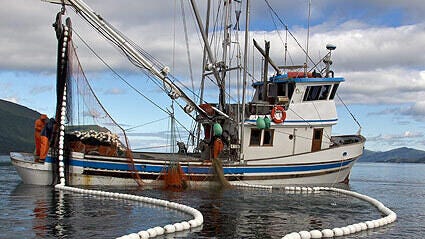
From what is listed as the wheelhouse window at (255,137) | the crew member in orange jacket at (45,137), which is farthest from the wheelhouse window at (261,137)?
the crew member in orange jacket at (45,137)

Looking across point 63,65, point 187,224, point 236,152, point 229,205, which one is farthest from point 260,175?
point 187,224

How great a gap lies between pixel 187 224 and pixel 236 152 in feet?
43.2

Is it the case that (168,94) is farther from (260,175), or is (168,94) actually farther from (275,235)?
(275,235)

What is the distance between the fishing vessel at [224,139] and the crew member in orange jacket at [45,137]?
262mm

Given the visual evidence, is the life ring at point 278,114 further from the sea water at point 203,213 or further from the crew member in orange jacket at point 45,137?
the crew member in orange jacket at point 45,137

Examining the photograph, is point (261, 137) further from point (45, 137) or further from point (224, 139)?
point (45, 137)

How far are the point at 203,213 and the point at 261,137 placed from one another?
11.1m

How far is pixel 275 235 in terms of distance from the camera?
44.6ft

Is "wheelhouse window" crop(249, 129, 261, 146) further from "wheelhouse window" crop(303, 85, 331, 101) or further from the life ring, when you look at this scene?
"wheelhouse window" crop(303, 85, 331, 101)

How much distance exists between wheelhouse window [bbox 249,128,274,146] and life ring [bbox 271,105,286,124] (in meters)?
0.65

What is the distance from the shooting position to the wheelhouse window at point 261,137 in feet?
90.9

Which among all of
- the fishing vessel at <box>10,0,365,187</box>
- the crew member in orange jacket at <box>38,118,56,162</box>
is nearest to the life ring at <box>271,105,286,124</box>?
the fishing vessel at <box>10,0,365,187</box>

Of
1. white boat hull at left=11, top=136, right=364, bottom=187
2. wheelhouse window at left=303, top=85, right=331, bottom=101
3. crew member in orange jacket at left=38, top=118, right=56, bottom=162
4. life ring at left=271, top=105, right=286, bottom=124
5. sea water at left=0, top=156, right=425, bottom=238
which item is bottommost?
sea water at left=0, top=156, right=425, bottom=238

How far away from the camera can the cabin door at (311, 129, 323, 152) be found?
1131 inches
